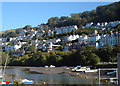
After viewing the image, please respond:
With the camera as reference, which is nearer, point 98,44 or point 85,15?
point 98,44

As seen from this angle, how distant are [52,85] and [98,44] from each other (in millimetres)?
20418

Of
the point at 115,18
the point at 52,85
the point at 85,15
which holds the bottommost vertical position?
the point at 52,85

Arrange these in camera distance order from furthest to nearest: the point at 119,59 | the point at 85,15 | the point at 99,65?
1. the point at 85,15
2. the point at 99,65
3. the point at 119,59

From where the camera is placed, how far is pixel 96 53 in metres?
21.8

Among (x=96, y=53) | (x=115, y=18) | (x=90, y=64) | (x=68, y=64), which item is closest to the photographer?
(x=90, y=64)

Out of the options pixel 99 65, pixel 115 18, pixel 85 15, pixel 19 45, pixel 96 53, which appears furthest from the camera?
pixel 85 15

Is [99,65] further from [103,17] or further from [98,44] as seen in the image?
[103,17]

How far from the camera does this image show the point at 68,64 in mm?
23562

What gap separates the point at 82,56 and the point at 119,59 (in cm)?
1811

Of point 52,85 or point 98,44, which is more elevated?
point 98,44

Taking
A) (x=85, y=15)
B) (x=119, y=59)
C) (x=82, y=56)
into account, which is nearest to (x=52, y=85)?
(x=119, y=59)

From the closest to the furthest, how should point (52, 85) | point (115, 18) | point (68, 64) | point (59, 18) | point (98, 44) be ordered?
point (52, 85) → point (68, 64) → point (98, 44) → point (115, 18) → point (59, 18)

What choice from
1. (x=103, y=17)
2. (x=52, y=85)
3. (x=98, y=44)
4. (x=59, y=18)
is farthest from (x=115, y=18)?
(x=52, y=85)

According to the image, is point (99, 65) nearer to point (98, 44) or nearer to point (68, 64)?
point (68, 64)
